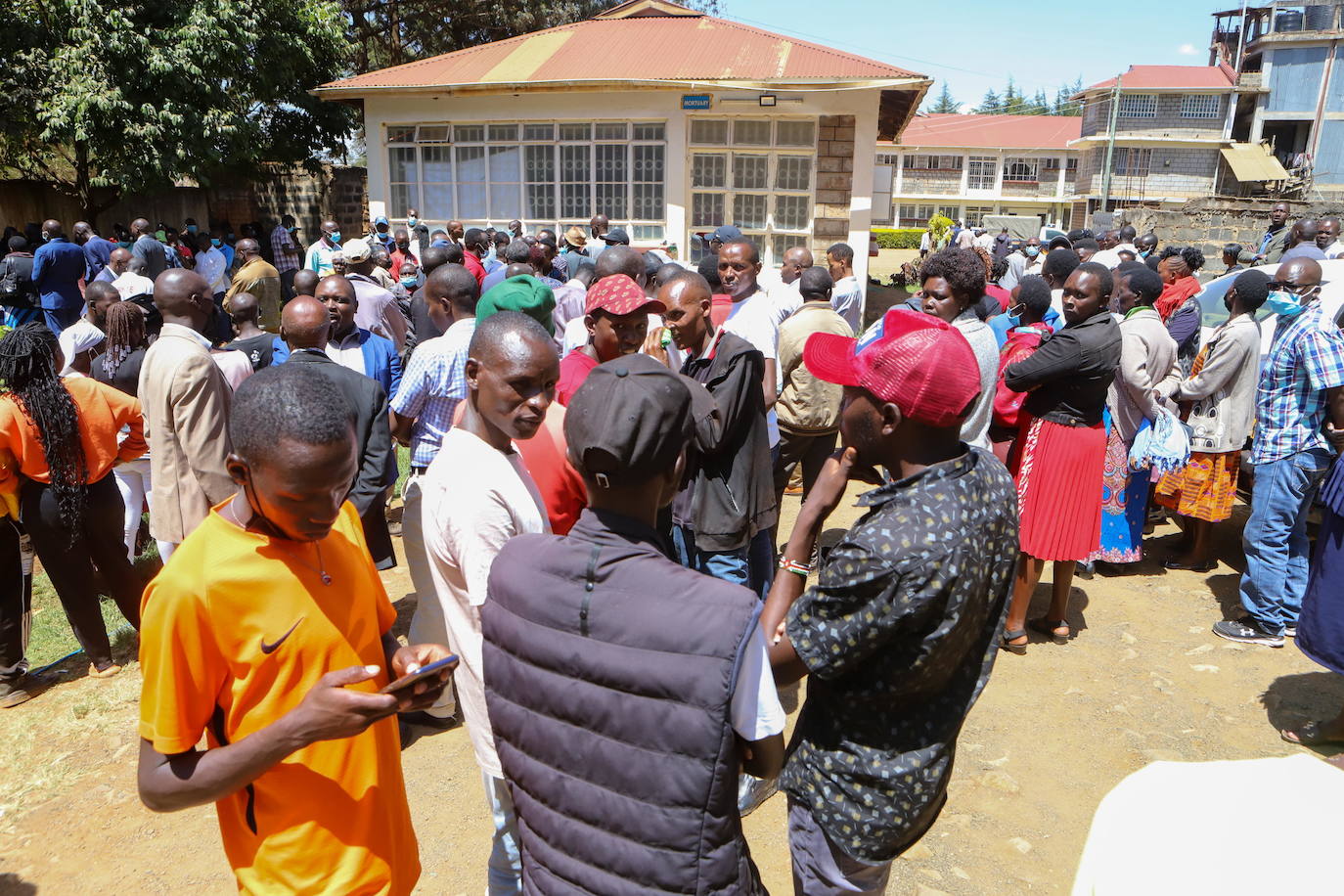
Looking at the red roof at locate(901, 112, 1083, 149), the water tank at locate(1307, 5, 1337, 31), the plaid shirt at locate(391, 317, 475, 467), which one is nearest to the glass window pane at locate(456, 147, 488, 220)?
the plaid shirt at locate(391, 317, 475, 467)

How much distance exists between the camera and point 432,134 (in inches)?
576

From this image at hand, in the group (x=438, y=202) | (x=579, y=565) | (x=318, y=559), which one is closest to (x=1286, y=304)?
(x=579, y=565)

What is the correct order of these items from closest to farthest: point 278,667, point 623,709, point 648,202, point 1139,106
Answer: point 623,709 < point 278,667 < point 648,202 < point 1139,106

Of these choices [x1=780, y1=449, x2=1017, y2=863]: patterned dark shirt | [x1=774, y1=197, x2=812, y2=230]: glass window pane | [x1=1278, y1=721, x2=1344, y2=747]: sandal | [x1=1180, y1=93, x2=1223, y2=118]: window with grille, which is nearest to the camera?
[x1=780, y1=449, x2=1017, y2=863]: patterned dark shirt

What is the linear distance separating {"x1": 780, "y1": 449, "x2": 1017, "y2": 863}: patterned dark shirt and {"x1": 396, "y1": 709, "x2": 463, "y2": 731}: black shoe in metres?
2.51

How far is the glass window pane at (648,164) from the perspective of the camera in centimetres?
1381

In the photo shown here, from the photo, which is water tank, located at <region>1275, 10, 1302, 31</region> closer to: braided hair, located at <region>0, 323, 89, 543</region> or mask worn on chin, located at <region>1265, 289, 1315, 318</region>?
mask worn on chin, located at <region>1265, 289, 1315, 318</region>

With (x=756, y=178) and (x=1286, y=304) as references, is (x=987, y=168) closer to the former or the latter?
(x=756, y=178)

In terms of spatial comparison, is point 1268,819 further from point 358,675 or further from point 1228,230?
point 1228,230

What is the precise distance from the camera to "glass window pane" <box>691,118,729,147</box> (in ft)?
44.3

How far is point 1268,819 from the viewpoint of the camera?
1066mm

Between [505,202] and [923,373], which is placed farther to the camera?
[505,202]

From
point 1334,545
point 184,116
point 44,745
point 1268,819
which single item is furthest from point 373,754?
point 184,116

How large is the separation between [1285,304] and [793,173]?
9521mm
